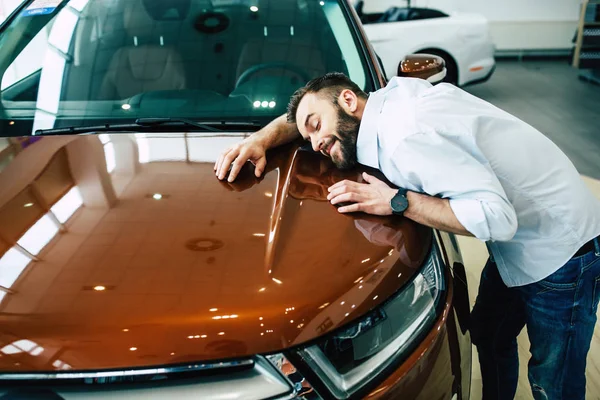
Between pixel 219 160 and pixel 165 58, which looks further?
pixel 165 58

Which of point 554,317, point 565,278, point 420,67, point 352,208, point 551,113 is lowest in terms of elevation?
point 551,113

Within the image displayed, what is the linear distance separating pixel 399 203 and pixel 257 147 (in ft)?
1.44

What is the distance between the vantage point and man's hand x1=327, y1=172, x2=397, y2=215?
134 centimetres

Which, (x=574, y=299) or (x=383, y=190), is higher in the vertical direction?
(x=383, y=190)

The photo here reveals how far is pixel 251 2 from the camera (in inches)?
88.4

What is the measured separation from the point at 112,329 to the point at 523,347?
1838 millimetres

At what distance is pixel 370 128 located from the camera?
143cm

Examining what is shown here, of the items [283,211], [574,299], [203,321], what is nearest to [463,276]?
[574,299]

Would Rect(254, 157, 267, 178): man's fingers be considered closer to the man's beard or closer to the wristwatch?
the man's beard

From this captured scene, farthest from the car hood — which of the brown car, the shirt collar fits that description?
the shirt collar

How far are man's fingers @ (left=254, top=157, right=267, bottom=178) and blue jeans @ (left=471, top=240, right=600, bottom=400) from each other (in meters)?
0.73

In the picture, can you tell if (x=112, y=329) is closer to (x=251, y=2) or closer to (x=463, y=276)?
(x=463, y=276)

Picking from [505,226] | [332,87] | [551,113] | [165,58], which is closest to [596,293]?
[505,226]

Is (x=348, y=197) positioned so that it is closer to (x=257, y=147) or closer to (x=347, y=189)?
(x=347, y=189)
